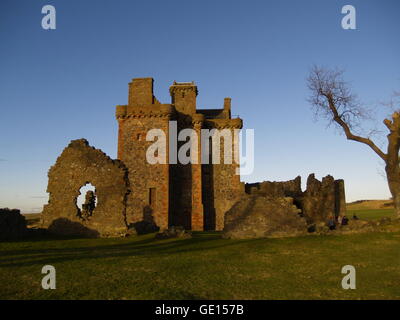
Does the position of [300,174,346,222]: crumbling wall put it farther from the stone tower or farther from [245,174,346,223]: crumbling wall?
the stone tower

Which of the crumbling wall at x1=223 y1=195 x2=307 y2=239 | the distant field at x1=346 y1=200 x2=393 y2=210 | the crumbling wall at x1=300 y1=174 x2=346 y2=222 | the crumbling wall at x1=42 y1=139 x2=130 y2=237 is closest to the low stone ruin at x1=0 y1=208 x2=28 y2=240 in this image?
the crumbling wall at x1=42 y1=139 x2=130 y2=237

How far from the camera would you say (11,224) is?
15.2 metres

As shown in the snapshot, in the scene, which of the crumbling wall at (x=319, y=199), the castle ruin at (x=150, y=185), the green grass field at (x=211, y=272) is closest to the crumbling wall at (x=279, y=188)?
the castle ruin at (x=150, y=185)

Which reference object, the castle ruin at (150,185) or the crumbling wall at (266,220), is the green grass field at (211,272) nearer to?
the crumbling wall at (266,220)

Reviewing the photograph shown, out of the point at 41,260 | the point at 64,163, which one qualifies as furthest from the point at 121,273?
the point at 64,163

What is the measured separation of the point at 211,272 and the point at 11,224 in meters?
12.4

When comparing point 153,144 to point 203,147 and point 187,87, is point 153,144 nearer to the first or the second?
point 203,147

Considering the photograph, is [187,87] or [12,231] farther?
[187,87]

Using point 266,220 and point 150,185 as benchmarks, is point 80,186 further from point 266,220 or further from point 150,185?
Answer: point 266,220

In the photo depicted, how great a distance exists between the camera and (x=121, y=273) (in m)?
7.00

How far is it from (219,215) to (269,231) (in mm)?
13626

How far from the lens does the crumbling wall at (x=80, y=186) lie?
16875 millimetres

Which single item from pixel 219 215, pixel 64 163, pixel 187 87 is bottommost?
pixel 219 215

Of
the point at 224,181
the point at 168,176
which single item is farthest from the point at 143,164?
the point at 224,181
